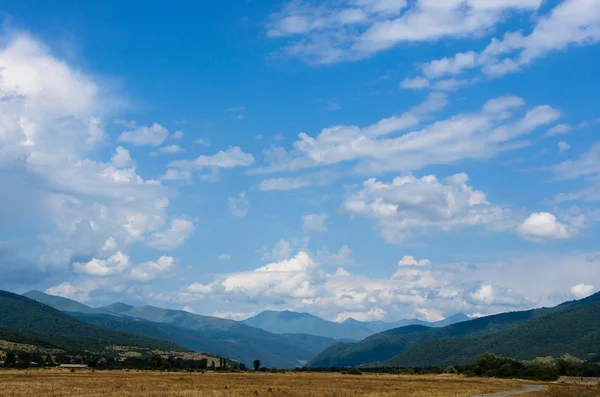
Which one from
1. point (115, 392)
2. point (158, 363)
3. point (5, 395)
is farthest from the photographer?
point (158, 363)

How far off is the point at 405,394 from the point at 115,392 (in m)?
31.5

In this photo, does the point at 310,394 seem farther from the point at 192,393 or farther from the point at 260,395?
the point at 192,393

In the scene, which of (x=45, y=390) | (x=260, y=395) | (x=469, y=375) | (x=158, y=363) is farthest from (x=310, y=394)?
(x=158, y=363)

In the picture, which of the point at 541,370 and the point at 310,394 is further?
the point at 541,370

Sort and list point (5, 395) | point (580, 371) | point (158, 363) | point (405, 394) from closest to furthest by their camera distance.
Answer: point (5, 395) < point (405, 394) < point (580, 371) < point (158, 363)

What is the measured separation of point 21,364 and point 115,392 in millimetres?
102593

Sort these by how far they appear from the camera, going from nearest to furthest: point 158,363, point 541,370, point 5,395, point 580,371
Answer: point 5,395 < point 541,370 < point 580,371 < point 158,363

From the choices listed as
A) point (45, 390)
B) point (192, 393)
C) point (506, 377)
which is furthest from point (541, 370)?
point (45, 390)

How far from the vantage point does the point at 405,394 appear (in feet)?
219

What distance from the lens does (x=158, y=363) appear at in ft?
597

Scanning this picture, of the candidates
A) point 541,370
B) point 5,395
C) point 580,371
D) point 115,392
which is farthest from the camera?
point 580,371

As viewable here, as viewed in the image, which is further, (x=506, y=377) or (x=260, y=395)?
(x=506, y=377)

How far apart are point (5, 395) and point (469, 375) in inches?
4665

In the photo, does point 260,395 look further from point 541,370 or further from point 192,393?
point 541,370
